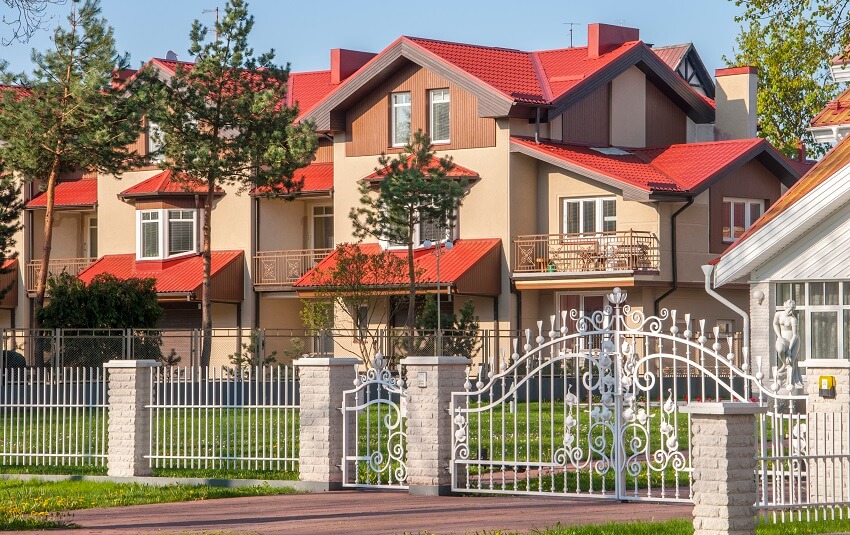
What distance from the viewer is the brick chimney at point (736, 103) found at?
152ft

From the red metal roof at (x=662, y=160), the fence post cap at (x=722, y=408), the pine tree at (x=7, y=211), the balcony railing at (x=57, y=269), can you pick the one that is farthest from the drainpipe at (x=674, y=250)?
the fence post cap at (x=722, y=408)

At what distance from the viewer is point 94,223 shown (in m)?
52.5

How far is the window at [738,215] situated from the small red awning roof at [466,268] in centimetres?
667

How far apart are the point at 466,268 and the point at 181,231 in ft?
37.2

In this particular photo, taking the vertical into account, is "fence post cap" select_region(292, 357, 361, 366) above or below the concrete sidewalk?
above

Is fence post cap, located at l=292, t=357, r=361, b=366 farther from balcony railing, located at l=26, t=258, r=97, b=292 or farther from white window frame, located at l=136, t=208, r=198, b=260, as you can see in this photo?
balcony railing, located at l=26, t=258, r=97, b=292

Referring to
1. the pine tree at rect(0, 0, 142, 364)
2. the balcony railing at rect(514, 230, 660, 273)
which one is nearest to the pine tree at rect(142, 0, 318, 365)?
the pine tree at rect(0, 0, 142, 364)

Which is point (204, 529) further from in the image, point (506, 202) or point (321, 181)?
point (321, 181)

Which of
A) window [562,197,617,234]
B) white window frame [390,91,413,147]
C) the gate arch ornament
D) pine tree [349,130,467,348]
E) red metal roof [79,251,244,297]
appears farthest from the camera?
red metal roof [79,251,244,297]

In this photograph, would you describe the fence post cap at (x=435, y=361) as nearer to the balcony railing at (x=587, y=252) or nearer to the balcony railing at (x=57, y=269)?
the balcony railing at (x=587, y=252)

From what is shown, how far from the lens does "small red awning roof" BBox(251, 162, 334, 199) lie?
149ft

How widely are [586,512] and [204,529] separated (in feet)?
11.9

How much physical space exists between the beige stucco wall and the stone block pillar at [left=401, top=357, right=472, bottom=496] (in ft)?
93.6

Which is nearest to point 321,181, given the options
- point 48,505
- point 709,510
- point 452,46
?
point 452,46
